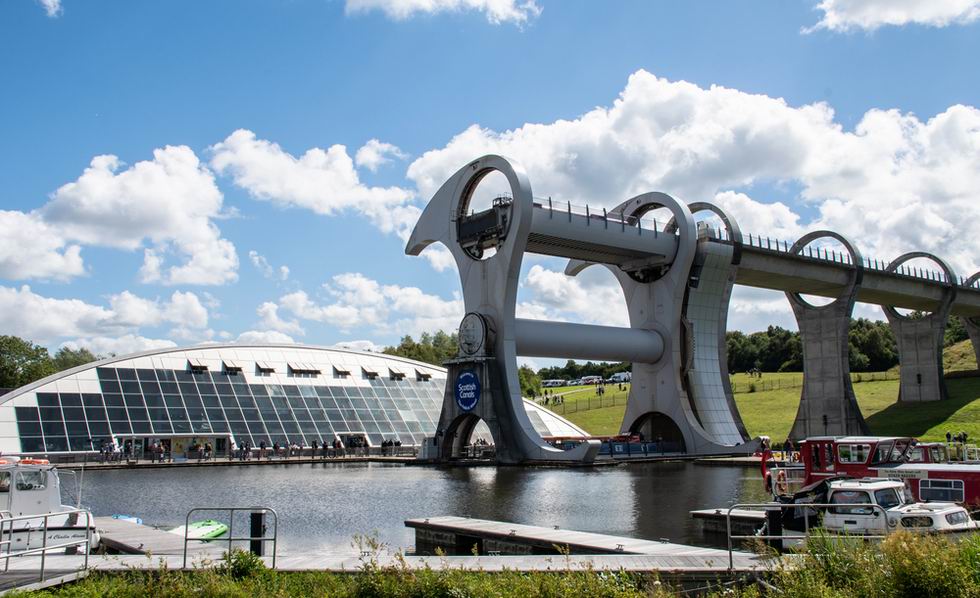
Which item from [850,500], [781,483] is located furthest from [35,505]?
[781,483]

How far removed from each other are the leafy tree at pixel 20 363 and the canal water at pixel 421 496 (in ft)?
206

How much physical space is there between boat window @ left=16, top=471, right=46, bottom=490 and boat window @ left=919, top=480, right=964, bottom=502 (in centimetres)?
2015

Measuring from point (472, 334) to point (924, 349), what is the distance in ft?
150

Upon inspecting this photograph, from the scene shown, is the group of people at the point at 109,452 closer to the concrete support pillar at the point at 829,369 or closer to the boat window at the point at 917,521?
the boat window at the point at 917,521

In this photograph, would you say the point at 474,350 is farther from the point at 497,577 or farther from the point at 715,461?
the point at 497,577

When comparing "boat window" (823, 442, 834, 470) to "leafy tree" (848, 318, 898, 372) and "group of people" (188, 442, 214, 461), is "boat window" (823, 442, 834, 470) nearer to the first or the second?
"group of people" (188, 442, 214, 461)

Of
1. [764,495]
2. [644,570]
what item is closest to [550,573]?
[644,570]

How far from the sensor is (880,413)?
72.3 m

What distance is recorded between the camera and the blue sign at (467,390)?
48.8 metres

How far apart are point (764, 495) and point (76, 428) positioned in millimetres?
38993

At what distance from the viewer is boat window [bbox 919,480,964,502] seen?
2034cm

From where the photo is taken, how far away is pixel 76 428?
1961 inches

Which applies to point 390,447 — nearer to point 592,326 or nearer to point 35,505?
point 592,326

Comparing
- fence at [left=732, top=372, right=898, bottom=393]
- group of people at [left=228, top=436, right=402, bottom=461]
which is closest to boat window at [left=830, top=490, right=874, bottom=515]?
group of people at [left=228, top=436, right=402, bottom=461]
